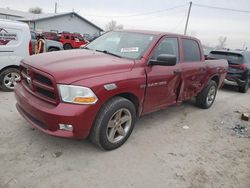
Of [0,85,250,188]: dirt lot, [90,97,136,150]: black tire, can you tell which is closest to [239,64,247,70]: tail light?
[0,85,250,188]: dirt lot

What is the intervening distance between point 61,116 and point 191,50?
353 centimetres

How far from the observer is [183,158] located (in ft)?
12.1

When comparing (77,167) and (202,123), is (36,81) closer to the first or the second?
(77,167)

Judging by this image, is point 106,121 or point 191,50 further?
point 191,50

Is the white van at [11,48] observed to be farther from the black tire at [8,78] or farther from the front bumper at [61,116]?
the front bumper at [61,116]

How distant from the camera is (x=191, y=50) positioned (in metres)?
5.32

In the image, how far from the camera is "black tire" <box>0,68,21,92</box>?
20.4 ft

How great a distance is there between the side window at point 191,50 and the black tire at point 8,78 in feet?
14.4

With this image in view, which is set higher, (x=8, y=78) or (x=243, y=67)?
(x=243, y=67)

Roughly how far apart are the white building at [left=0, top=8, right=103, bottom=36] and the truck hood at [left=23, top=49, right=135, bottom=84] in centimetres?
3639

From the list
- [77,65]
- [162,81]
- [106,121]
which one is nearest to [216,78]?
[162,81]

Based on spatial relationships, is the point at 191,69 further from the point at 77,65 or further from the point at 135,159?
the point at 77,65

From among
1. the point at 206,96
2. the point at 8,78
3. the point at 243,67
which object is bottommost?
the point at 8,78

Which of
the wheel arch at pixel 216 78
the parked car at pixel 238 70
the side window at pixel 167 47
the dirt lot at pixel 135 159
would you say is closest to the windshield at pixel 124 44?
the side window at pixel 167 47
